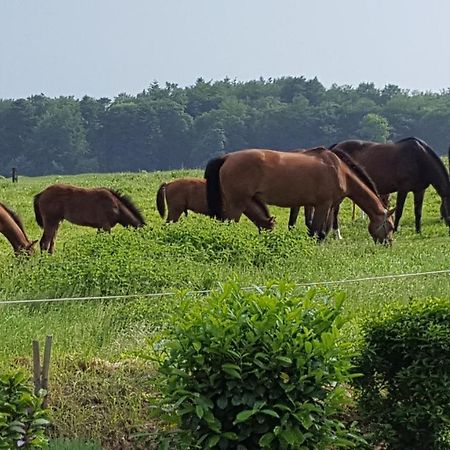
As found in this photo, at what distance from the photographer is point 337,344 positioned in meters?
4.90

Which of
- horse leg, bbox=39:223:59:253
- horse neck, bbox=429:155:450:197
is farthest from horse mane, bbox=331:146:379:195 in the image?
horse leg, bbox=39:223:59:253

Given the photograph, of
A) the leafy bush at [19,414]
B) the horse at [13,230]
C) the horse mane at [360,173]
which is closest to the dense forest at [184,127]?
the horse mane at [360,173]

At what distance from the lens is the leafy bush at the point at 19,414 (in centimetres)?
462

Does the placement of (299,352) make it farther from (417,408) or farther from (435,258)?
(435,258)

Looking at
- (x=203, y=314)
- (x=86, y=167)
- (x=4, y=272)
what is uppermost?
(x=203, y=314)

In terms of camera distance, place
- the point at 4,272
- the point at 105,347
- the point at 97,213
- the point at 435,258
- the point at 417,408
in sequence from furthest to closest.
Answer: the point at 97,213
the point at 435,258
the point at 4,272
the point at 105,347
the point at 417,408

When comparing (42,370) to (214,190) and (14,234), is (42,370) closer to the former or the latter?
(14,234)

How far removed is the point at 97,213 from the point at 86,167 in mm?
41504

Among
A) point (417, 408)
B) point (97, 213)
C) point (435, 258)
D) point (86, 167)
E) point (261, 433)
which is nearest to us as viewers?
point (261, 433)

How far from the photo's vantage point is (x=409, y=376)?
5312 millimetres

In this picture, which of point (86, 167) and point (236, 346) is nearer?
point (236, 346)

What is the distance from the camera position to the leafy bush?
15.1 feet

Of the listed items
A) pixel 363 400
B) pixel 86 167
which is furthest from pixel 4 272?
pixel 86 167

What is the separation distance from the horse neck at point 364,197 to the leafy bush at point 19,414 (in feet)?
33.9
